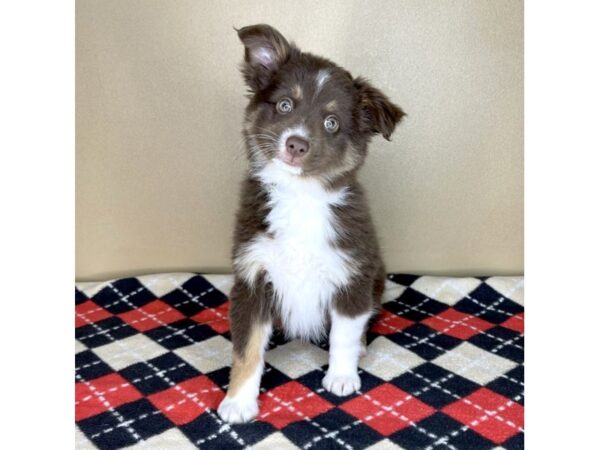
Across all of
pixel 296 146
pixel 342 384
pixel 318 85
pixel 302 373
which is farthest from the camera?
pixel 302 373

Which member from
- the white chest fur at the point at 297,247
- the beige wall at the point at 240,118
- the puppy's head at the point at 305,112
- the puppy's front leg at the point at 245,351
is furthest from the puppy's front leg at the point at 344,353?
the beige wall at the point at 240,118

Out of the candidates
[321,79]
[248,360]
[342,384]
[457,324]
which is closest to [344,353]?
[342,384]

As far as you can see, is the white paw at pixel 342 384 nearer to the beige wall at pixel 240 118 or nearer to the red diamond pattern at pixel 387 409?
the red diamond pattern at pixel 387 409

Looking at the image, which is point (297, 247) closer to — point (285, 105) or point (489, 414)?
point (285, 105)

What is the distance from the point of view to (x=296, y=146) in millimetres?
→ 2092

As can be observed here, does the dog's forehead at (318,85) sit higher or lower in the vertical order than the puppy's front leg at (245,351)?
higher

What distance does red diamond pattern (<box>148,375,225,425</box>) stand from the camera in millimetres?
2174

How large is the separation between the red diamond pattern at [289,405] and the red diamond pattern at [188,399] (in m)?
0.19

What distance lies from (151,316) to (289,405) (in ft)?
3.37

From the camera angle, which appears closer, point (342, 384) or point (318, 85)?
point (318, 85)

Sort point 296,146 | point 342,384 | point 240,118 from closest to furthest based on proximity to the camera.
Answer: point 296,146 → point 342,384 → point 240,118

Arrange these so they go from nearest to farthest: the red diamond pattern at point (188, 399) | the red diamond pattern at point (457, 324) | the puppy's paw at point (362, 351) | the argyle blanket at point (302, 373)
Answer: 1. the argyle blanket at point (302, 373)
2. the red diamond pattern at point (188, 399)
3. the puppy's paw at point (362, 351)
4. the red diamond pattern at point (457, 324)

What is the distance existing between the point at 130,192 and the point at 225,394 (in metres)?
1.39

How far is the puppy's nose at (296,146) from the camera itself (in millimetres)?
2092
